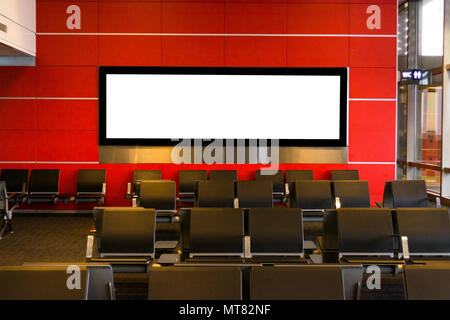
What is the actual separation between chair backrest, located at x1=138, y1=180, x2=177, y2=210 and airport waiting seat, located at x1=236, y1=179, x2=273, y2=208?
3.04ft

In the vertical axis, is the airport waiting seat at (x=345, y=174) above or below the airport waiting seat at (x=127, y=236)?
above

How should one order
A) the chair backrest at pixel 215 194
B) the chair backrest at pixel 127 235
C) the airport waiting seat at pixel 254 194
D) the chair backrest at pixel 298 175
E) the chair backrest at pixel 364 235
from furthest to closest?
the chair backrest at pixel 298 175, the airport waiting seat at pixel 254 194, the chair backrest at pixel 215 194, the chair backrest at pixel 127 235, the chair backrest at pixel 364 235

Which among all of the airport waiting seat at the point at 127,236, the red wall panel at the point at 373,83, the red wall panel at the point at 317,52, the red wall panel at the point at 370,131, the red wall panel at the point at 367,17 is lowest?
the airport waiting seat at the point at 127,236

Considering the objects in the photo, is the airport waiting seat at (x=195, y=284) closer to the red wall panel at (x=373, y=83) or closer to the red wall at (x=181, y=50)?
the red wall at (x=181, y=50)

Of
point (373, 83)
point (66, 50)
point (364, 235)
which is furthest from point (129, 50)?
point (364, 235)

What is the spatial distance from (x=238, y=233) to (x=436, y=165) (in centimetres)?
718

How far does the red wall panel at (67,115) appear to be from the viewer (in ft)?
27.1

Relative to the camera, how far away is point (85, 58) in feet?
26.9

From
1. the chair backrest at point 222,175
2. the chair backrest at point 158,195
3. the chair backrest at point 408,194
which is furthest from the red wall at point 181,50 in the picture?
the chair backrest at point 408,194

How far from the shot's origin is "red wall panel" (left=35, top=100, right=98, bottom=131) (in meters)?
8.25

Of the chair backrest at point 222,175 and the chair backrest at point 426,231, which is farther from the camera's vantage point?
the chair backrest at point 222,175

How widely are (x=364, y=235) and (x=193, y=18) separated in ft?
19.3

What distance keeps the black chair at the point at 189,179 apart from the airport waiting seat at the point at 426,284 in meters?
5.70

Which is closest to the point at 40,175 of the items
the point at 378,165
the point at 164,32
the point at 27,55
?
the point at 27,55
